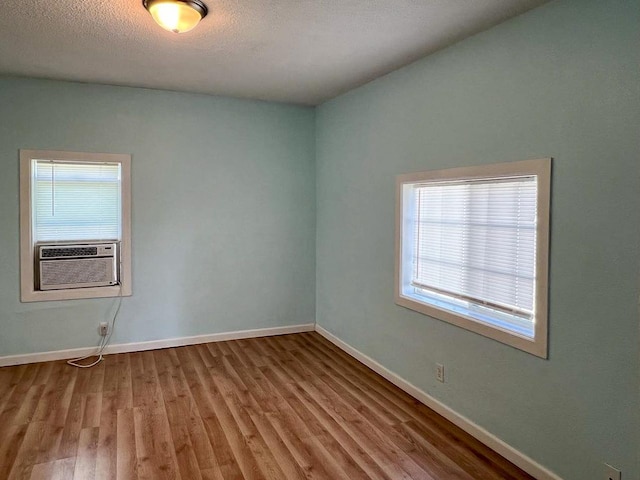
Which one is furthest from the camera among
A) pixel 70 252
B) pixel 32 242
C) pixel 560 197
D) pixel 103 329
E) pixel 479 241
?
pixel 103 329

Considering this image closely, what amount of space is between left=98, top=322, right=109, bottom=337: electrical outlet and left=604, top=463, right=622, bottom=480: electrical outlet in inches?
158

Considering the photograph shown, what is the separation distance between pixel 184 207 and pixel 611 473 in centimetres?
391

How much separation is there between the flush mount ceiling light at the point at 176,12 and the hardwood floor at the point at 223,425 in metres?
2.40

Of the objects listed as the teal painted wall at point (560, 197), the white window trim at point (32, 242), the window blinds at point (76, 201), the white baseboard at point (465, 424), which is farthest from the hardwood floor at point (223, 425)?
the window blinds at point (76, 201)

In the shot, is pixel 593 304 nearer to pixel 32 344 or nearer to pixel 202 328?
pixel 202 328

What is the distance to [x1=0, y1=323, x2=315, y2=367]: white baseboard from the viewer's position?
4.12 meters

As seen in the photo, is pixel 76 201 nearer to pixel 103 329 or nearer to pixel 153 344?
pixel 103 329

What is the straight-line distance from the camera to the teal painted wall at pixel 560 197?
2027mm

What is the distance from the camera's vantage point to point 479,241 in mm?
2963

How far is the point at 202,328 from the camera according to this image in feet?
15.6

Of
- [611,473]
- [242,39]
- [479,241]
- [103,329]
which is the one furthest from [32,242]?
[611,473]

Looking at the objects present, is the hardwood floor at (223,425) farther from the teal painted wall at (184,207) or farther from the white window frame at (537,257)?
the white window frame at (537,257)

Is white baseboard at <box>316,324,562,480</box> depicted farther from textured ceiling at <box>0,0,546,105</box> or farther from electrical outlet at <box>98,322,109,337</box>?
textured ceiling at <box>0,0,546,105</box>

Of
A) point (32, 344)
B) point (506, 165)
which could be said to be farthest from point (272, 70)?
point (32, 344)
